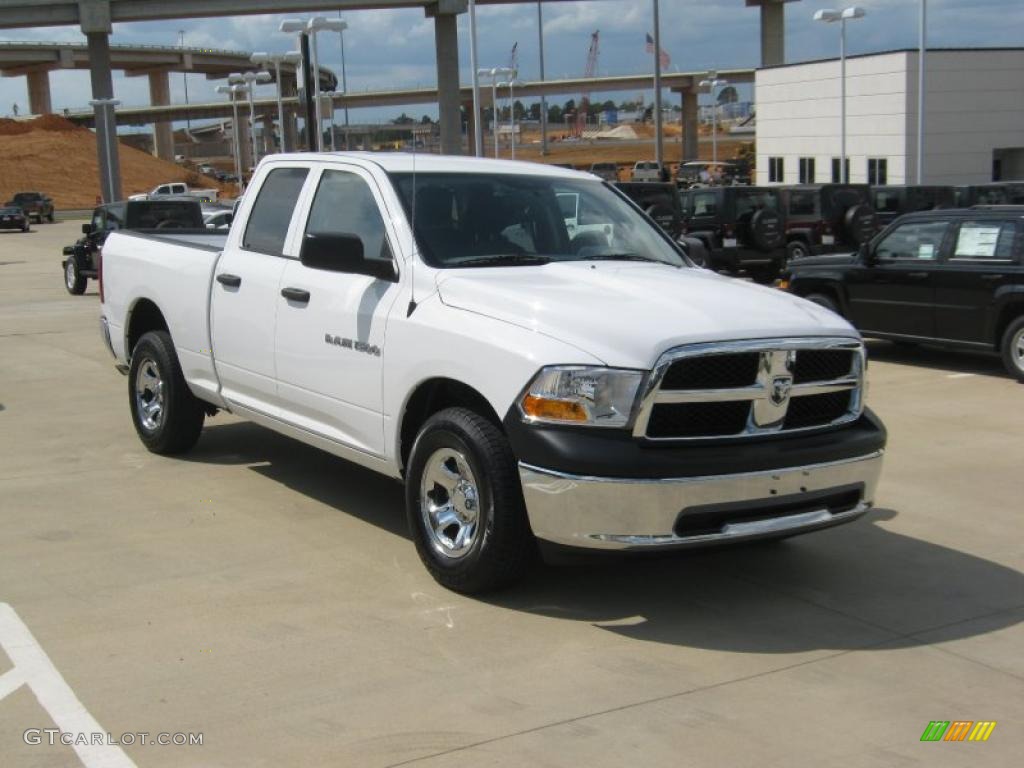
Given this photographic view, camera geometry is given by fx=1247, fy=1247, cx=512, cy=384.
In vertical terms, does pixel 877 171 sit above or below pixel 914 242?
above

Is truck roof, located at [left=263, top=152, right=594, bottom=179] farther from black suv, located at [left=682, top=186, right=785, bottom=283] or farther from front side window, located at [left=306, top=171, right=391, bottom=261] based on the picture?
black suv, located at [left=682, top=186, right=785, bottom=283]

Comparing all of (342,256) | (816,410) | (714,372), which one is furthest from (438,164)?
(816,410)

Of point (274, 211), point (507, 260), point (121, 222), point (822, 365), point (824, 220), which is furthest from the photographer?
point (824, 220)

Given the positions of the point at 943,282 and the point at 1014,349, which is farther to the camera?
the point at 943,282

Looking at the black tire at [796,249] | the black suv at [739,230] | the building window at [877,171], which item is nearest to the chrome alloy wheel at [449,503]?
the black suv at [739,230]

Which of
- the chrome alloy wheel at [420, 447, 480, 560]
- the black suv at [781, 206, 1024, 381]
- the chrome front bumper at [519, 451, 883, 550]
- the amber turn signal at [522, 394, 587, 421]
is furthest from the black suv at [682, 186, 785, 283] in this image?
the amber turn signal at [522, 394, 587, 421]

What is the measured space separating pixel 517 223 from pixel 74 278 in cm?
1940

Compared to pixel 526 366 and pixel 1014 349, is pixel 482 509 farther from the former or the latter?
pixel 1014 349

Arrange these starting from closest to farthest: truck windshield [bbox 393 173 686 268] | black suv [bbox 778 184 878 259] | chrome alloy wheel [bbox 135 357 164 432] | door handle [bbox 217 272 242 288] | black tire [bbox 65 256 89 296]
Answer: truck windshield [bbox 393 173 686 268] → door handle [bbox 217 272 242 288] → chrome alloy wheel [bbox 135 357 164 432] → black tire [bbox 65 256 89 296] → black suv [bbox 778 184 878 259]

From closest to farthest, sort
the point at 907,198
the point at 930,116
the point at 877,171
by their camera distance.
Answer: the point at 907,198 → the point at 930,116 → the point at 877,171

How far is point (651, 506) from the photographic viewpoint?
519 centimetres

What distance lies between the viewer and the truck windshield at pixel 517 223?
648 cm

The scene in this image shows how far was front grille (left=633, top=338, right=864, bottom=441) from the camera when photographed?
5289 mm

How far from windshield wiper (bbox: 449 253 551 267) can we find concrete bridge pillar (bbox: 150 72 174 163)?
12202 cm
